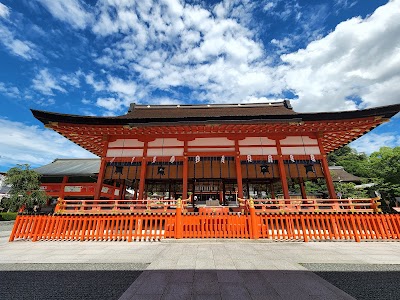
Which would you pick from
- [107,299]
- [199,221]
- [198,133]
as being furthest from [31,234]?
[198,133]

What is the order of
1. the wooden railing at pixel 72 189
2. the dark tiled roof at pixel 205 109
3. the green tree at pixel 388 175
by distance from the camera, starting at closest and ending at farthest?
the dark tiled roof at pixel 205 109 < the wooden railing at pixel 72 189 < the green tree at pixel 388 175

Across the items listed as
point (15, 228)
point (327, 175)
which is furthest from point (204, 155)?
point (15, 228)

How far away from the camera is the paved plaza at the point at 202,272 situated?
2.89 meters

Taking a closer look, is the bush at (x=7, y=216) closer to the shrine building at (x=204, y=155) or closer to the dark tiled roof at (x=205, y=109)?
the shrine building at (x=204, y=155)

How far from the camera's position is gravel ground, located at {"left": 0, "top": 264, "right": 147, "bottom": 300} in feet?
9.57

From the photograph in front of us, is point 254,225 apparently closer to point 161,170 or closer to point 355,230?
point 355,230

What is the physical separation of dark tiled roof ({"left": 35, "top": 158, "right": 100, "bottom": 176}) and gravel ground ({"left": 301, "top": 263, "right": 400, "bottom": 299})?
58.8ft

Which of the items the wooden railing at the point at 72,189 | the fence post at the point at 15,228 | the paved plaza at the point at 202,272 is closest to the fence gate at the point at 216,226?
the paved plaza at the point at 202,272

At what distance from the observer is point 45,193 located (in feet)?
52.5

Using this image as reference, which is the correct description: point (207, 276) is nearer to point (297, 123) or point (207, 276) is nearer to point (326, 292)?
point (326, 292)

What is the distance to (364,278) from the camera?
349cm

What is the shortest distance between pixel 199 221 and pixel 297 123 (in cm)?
708

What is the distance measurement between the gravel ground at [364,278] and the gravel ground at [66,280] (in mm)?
3688

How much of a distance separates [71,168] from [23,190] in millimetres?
4329
